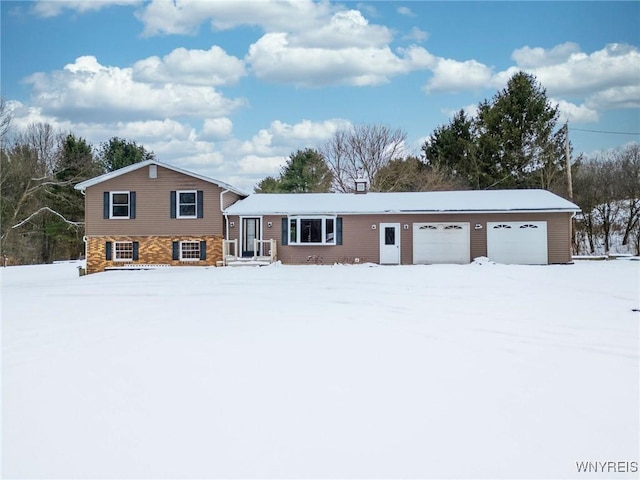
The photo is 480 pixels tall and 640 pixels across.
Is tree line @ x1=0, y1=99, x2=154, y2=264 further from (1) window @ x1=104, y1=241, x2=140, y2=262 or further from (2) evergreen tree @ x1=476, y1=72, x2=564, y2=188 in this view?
(2) evergreen tree @ x1=476, y1=72, x2=564, y2=188

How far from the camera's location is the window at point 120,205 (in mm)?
21625

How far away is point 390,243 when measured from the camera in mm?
21734

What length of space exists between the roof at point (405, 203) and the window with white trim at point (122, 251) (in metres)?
4.34

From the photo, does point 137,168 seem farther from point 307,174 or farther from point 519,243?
point 307,174

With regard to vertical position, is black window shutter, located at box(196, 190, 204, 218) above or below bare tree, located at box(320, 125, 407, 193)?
below

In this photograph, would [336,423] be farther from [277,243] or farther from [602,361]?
[277,243]

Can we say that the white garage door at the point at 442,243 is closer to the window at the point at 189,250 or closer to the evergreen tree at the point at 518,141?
the window at the point at 189,250

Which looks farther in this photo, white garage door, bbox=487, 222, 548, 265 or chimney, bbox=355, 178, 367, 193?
chimney, bbox=355, 178, 367, 193

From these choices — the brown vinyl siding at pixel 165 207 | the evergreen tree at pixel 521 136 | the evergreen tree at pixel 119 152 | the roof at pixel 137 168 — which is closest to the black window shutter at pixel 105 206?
the roof at pixel 137 168

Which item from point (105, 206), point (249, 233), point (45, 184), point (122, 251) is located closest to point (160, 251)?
point (122, 251)

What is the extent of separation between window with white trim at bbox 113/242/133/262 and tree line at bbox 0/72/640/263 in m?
11.2

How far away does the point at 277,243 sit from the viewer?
71.7 ft

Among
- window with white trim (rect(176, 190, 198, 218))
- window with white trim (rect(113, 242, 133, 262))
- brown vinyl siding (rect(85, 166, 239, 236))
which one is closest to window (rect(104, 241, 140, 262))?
window with white trim (rect(113, 242, 133, 262))

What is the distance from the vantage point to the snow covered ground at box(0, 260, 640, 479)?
13.4 ft
